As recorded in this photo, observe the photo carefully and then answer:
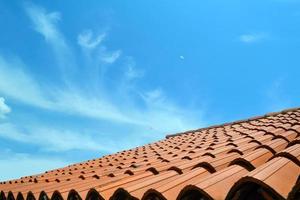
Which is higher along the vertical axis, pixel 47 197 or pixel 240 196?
pixel 47 197

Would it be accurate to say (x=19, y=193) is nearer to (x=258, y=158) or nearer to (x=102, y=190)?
(x=102, y=190)

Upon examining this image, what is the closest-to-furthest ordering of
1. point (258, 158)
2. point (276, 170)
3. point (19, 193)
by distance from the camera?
1. point (276, 170)
2. point (258, 158)
3. point (19, 193)

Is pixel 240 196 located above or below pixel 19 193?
below

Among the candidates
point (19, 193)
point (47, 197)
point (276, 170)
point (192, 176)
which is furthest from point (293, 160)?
point (19, 193)

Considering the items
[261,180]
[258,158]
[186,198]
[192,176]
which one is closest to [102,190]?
[192,176]

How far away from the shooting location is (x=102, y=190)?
2.71m

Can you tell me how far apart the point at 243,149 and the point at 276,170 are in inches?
56.1

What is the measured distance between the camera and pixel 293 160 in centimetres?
219

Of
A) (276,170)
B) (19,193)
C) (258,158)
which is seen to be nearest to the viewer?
(276,170)

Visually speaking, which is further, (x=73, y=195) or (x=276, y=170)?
(x=73, y=195)

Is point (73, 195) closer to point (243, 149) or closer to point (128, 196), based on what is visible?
point (128, 196)

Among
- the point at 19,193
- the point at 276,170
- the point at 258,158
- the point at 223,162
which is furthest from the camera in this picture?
the point at 19,193

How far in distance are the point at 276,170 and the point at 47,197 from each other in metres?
2.21

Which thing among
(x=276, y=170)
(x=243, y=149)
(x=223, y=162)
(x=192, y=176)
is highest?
(x=243, y=149)
